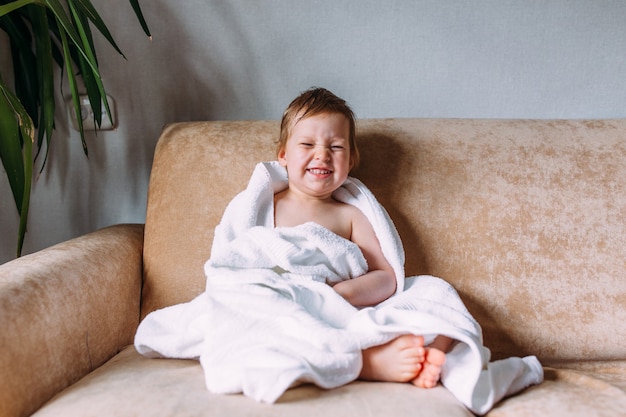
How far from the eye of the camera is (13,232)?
1.80 metres

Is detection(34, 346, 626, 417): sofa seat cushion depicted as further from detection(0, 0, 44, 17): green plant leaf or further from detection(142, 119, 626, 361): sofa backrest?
detection(0, 0, 44, 17): green plant leaf

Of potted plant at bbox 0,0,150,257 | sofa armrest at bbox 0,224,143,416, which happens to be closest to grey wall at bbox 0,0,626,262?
potted plant at bbox 0,0,150,257

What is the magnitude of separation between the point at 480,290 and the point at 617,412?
433 mm

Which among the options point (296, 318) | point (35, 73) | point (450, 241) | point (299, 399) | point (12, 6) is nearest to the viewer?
point (299, 399)

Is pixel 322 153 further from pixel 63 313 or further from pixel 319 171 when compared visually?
pixel 63 313

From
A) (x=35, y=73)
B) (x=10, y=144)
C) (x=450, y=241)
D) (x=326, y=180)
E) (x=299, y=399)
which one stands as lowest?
(x=299, y=399)

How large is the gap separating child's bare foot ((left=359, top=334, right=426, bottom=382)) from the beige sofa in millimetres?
235

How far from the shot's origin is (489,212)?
135 centimetres

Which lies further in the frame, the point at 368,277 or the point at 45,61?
the point at 45,61

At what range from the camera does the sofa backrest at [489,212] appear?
1.29 m

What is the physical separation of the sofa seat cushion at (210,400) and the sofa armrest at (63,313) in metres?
0.06

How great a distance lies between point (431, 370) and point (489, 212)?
51cm

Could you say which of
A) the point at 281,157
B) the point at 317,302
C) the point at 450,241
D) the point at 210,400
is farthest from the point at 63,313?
the point at 450,241

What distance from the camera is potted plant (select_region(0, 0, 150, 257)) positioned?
4.08 ft
